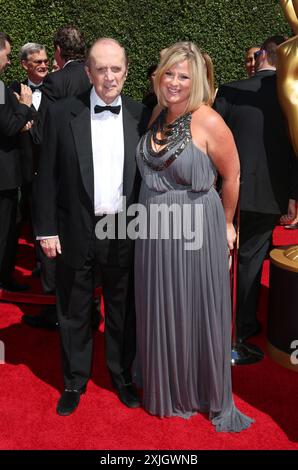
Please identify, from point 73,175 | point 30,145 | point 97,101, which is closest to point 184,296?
point 73,175

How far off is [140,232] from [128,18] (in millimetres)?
5714

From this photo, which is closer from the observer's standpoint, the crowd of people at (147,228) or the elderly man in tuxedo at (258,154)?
the crowd of people at (147,228)

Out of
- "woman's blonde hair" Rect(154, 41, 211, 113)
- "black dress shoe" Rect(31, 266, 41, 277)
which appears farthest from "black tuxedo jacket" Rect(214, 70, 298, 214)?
"black dress shoe" Rect(31, 266, 41, 277)

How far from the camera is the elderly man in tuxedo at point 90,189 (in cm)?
261

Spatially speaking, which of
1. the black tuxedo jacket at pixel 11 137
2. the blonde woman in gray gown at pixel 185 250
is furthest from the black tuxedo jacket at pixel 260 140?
the black tuxedo jacket at pixel 11 137

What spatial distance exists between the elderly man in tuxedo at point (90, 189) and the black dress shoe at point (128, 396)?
2cm

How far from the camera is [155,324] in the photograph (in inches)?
109

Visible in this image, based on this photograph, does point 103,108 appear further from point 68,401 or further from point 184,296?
point 68,401

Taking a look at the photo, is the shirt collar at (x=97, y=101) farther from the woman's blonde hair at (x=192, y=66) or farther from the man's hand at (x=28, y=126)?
the man's hand at (x=28, y=126)

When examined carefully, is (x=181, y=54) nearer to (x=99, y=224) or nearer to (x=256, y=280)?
(x=99, y=224)

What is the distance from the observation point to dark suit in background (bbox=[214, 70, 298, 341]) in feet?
11.1

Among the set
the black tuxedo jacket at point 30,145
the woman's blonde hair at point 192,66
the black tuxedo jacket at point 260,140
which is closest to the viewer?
the woman's blonde hair at point 192,66

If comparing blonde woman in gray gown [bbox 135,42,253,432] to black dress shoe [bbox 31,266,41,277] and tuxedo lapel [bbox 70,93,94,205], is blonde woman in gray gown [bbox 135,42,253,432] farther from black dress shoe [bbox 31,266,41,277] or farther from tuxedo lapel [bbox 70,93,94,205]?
black dress shoe [bbox 31,266,41,277]

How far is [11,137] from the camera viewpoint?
4211mm
